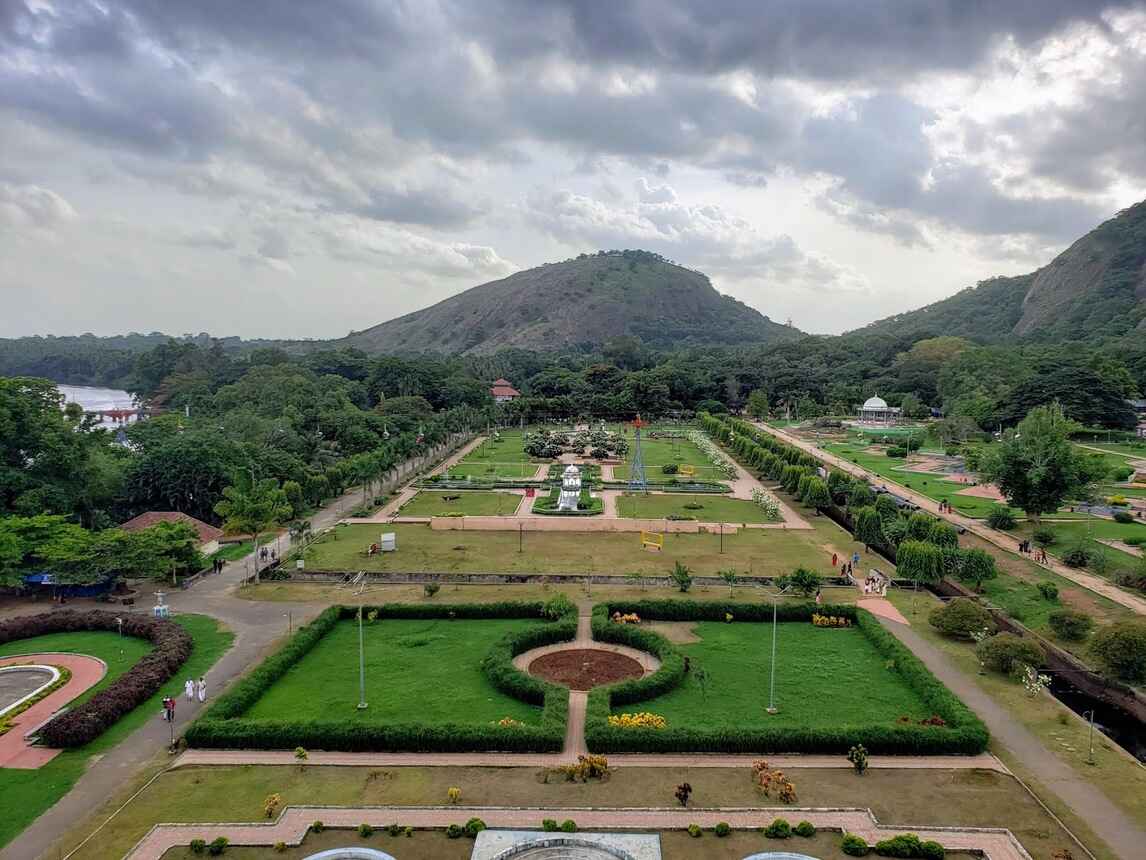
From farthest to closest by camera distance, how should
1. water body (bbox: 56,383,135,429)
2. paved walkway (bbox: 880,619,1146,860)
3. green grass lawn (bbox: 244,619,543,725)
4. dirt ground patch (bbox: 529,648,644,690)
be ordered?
water body (bbox: 56,383,135,429) < dirt ground patch (bbox: 529,648,644,690) < green grass lawn (bbox: 244,619,543,725) < paved walkway (bbox: 880,619,1146,860)

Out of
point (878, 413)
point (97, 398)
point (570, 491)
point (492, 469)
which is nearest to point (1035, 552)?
point (570, 491)

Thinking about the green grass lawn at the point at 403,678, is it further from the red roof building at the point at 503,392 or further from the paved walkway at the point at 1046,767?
the red roof building at the point at 503,392

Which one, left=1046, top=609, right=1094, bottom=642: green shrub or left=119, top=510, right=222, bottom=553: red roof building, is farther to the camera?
left=119, top=510, right=222, bottom=553: red roof building

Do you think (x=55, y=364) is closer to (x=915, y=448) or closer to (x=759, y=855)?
(x=915, y=448)

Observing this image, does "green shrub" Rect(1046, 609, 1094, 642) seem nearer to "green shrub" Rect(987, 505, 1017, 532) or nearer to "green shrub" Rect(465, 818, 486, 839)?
"green shrub" Rect(987, 505, 1017, 532)

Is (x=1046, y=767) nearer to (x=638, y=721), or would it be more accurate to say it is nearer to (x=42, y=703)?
(x=638, y=721)

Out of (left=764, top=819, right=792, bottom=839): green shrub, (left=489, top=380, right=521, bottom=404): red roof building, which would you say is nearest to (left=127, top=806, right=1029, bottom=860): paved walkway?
(left=764, top=819, right=792, bottom=839): green shrub
